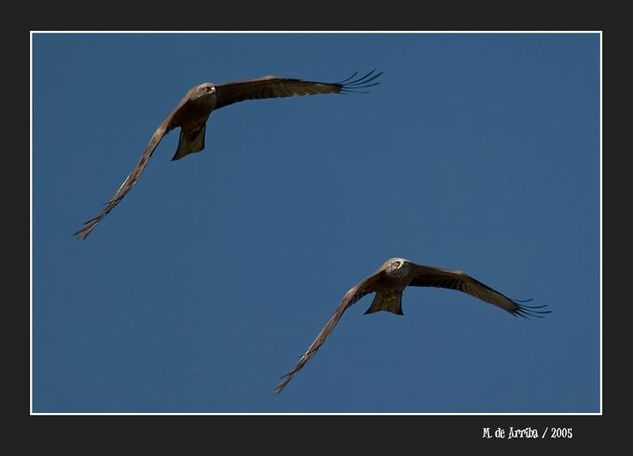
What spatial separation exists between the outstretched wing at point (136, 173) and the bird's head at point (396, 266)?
11.2 feet

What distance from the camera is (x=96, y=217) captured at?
48.4 feet

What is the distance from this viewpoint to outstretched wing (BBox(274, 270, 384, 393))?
15415 mm

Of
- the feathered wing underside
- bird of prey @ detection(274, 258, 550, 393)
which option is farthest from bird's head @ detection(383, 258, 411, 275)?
the feathered wing underside

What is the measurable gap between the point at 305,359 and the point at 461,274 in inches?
132

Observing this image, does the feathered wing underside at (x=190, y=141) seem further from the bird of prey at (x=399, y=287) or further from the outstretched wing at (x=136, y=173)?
the bird of prey at (x=399, y=287)

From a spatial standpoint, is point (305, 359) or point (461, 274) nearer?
point (305, 359)

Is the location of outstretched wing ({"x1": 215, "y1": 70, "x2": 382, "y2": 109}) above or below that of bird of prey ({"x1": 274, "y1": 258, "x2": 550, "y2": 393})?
above

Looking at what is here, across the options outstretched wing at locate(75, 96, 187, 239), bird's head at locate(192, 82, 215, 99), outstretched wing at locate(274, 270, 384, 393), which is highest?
bird's head at locate(192, 82, 215, 99)

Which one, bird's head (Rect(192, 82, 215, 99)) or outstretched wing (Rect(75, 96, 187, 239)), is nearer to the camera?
outstretched wing (Rect(75, 96, 187, 239))

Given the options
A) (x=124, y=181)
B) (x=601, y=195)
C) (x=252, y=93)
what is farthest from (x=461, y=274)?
(x=124, y=181)

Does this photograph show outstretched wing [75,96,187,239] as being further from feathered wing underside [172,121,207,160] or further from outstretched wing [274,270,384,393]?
outstretched wing [274,270,384,393]

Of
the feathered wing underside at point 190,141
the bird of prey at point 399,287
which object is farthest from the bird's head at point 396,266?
the feathered wing underside at point 190,141

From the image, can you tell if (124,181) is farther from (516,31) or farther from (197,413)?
(516,31)

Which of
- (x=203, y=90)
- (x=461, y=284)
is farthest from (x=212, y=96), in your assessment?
(x=461, y=284)
